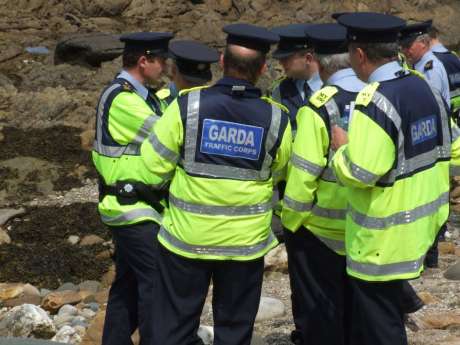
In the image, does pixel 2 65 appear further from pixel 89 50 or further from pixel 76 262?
pixel 76 262

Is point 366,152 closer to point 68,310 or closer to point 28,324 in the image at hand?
point 28,324

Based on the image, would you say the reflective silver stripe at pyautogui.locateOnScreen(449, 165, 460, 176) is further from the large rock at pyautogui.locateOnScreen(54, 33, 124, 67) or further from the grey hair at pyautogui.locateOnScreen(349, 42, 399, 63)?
the large rock at pyautogui.locateOnScreen(54, 33, 124, 67)

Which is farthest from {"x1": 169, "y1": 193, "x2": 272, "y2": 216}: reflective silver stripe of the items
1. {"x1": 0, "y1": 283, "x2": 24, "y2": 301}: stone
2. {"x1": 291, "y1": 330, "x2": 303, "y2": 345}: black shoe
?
{"x1": 0, "y1": 283, "x2": 24, "y2": 301}: stone

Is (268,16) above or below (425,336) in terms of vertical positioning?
below

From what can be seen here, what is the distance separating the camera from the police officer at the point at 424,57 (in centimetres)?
873

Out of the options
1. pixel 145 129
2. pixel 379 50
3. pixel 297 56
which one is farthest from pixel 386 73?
pixel 297 56

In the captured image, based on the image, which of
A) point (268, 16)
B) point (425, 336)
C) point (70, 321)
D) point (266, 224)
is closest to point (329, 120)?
point (266, 224)

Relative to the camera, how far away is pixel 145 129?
5.79 m

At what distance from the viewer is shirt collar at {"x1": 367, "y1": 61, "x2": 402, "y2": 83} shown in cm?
486

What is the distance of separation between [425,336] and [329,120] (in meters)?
2.03

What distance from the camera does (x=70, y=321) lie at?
7711 millimetres

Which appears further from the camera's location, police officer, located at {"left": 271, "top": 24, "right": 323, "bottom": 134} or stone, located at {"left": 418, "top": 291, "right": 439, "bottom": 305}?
stone, located at {"left": 418, "top": 291, "right": 439, "bottom": 305}

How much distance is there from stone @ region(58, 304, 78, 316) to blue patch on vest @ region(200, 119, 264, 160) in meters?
3.35

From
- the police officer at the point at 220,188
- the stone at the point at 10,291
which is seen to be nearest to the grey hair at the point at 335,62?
the police officer at the point at 220,188
